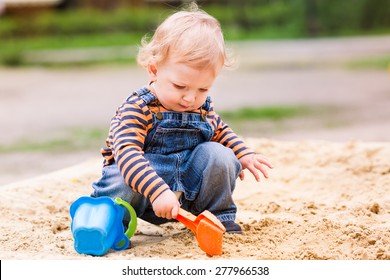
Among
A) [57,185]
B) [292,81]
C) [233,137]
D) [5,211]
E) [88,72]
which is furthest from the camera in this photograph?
[88,72]

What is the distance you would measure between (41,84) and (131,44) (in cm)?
499

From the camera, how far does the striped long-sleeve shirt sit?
202cm

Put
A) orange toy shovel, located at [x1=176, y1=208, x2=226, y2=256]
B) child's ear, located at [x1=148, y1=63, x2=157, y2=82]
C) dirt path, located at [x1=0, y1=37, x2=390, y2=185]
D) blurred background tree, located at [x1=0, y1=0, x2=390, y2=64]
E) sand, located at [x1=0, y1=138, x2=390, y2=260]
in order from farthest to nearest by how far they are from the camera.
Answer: blurred background tree, located at [x1=0, y1=0, x2=390, y2=64]
dirt path, located at [x1=0, y1=37, x2=390, y2=185]
child's ear, located at [x1=148, y1=63, x2=157, y2=82]
sand, located at [x1=0, y1=138, x2=390, y2=260]
orange toy shovel, located at [x1=176, y1=208, x2=226, y2=256]

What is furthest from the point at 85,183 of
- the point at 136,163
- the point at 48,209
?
the point at 136,163

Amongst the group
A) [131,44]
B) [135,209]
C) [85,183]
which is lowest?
[131,44]

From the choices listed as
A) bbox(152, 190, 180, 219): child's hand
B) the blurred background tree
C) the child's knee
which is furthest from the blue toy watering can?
the blurred background tree

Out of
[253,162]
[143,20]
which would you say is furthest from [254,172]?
[143,20]

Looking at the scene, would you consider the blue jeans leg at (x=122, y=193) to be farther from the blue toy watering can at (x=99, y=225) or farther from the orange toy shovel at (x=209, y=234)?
the orange toy shovel at (x=209, y=234)

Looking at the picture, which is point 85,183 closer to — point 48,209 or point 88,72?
point 48,209

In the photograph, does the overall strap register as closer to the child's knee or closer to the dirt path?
the child's knee

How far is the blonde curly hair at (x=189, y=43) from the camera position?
2076 mm

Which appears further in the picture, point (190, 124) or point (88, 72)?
point (88, 72)

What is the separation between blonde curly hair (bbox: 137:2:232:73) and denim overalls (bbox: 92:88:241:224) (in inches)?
5.2

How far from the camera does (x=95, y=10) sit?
17.9m
